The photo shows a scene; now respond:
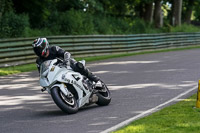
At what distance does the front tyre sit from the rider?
0.67 meters

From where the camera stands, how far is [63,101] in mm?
8938

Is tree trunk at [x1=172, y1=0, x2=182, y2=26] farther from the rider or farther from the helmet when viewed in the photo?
the helmet

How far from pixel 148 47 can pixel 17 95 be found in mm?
20089

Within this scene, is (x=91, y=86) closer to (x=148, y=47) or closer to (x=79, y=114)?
(x=79, y=114)

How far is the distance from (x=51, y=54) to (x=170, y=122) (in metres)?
2.78

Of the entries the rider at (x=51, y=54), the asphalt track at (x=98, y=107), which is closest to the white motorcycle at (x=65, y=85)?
the rider at (x=51, y=54)

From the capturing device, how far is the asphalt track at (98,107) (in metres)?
8.24

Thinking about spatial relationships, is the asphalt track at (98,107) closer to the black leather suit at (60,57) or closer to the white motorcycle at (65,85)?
the white motorcycle at (65,85)

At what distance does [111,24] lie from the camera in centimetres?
3491

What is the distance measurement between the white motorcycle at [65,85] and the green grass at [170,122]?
1.51m

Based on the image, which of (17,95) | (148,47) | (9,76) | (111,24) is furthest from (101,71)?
(111,24)

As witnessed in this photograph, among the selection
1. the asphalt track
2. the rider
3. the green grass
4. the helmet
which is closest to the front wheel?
the asphalt track

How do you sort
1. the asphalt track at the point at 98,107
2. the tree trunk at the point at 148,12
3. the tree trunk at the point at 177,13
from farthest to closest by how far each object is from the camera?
the tree trunk at the point at 148,12 → the tree trunk at the point at 177,13 → the asphalt track at the point at 98,107

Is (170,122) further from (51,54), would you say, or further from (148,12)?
(148,12)
